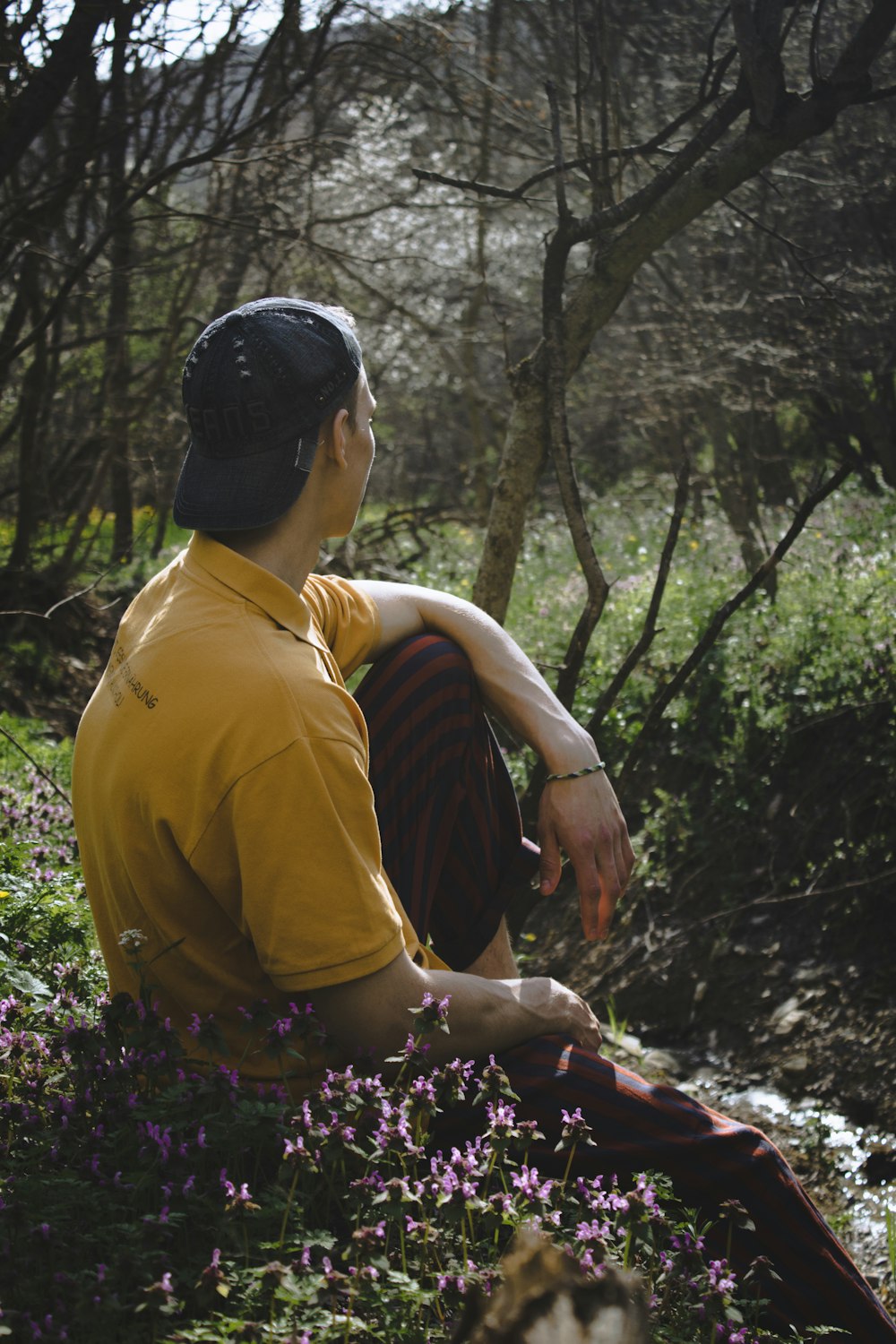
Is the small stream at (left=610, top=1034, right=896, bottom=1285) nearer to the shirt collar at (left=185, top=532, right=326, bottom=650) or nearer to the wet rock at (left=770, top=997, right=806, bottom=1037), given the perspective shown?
the wet rock at (left=770, top=997, right=806, bottom=1037)

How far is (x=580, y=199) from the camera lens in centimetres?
964

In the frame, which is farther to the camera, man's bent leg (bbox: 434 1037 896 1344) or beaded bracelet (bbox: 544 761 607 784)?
beaded bracelet (bbox: 544 761 607 784)

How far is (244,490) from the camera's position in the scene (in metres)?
1.90

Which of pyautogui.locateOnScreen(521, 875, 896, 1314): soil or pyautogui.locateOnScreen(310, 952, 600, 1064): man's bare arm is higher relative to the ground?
pyautogui.locateOnScreen(310, 952, 600, 1064): man's bare arm

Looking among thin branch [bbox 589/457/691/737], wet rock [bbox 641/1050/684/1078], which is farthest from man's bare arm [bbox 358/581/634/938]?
wet rock [bbox 641/1050/684/1078]

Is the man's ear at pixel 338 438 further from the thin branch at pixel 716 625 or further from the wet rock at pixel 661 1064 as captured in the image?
the wet rock at pixel 661 1064

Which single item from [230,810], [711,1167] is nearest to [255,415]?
[230,810]

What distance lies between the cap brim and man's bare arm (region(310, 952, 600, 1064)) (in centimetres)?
70

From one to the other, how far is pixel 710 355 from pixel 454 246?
5343 mm

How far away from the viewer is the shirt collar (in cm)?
188

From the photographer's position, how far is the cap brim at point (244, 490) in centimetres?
190

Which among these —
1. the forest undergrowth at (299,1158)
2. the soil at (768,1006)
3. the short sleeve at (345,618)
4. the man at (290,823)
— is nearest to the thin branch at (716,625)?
the forest undergrowth at (299,1158)

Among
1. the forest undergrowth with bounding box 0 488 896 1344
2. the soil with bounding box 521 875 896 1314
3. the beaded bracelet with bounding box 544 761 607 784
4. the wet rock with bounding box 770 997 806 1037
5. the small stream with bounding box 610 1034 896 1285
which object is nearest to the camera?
the forest undergrowth with bounding box 0 488 896 1344

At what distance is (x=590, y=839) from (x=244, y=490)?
95 centimetres
